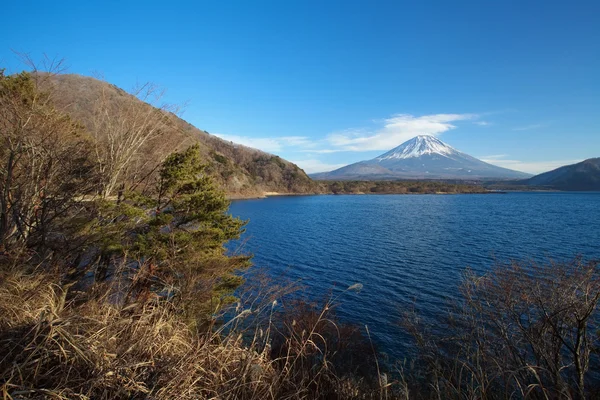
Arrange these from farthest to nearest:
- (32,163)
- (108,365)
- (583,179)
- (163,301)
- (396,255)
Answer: (583,179) < (396,255) < (32,163) < (163,301) < (108,365)

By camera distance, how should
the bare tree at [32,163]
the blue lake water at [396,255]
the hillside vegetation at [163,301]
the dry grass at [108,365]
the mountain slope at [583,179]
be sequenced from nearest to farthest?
the dry grass at [108,365] → the hillside vegetation at [163,301] → the bare tree at [32,163] → the blue lake water at [396,255] → the mountain slope at [583,179]

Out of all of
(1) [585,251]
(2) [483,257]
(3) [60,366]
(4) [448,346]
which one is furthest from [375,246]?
(3) [60,366]

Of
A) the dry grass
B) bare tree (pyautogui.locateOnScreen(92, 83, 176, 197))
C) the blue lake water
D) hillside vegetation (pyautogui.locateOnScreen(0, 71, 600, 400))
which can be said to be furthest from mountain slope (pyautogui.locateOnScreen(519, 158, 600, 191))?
the dry grass

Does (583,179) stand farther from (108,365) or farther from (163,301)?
(108,365)

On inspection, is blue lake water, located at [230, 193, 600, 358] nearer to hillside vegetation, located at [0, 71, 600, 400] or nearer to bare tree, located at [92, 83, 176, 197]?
hillside vegetation, located at [0, 71, 600, 400]

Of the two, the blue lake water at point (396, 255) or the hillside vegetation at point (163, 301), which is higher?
the hillside vegetation at point (163, 301)

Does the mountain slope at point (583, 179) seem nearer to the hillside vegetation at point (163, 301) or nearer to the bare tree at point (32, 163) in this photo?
the hillside vegetation at point (163, 301)

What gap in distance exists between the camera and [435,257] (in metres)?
26.9

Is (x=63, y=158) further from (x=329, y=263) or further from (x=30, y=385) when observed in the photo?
(x=329, y=263)

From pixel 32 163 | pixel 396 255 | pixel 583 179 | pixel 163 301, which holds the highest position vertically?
pixel 583 179

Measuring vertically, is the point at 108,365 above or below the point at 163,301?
above

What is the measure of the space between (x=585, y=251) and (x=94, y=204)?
3554 centimetres

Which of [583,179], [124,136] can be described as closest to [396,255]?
[124,136]

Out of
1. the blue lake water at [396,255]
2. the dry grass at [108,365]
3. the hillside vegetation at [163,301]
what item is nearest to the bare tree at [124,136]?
the hillside vegetation at [163,301]
